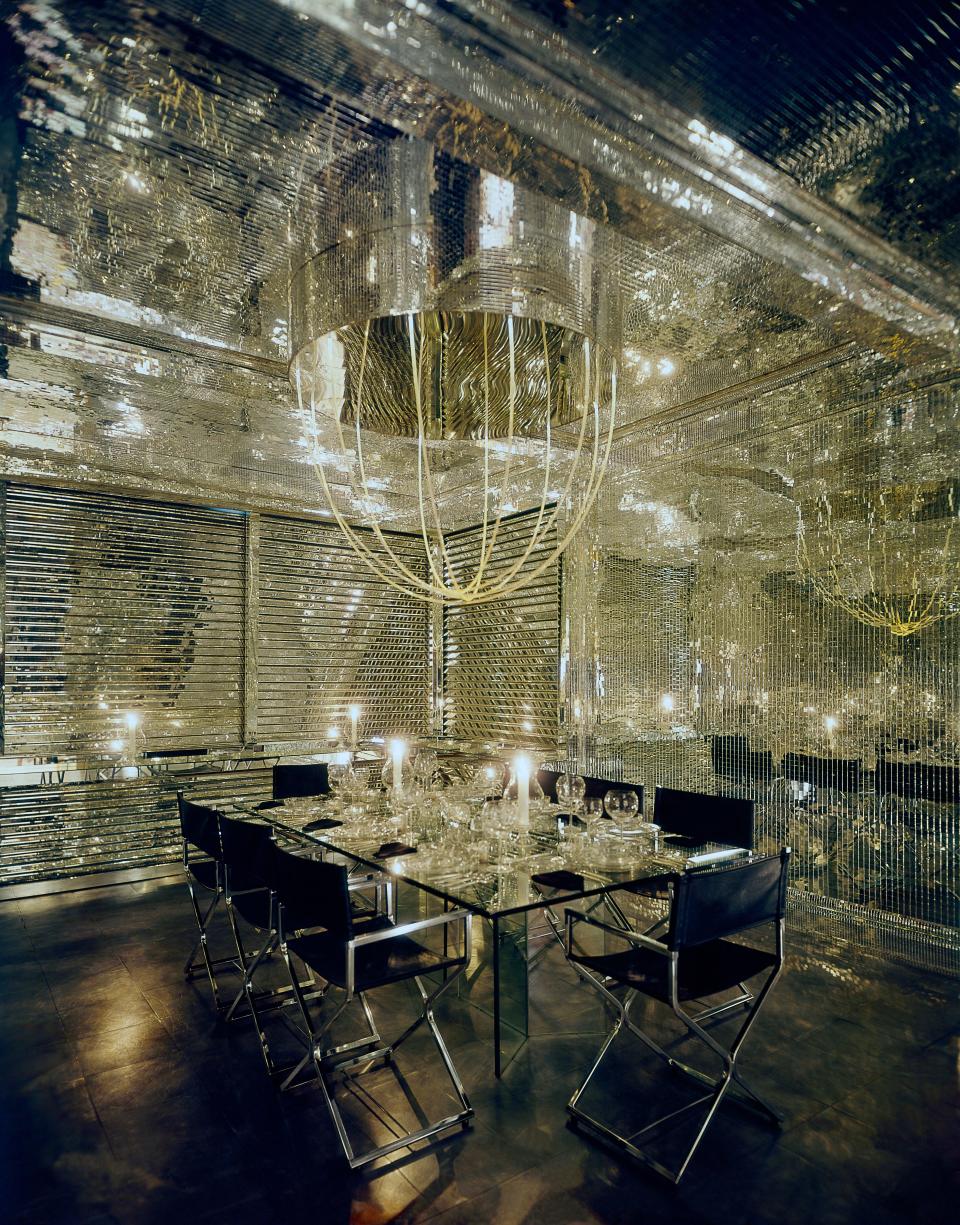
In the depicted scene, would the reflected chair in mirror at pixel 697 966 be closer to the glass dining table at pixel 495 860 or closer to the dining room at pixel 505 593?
the dining room at pixel 505 593

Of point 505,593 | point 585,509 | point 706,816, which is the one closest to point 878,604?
point 706,816

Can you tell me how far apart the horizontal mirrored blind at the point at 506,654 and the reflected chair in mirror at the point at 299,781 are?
1779 mm

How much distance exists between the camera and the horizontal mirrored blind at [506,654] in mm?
5863

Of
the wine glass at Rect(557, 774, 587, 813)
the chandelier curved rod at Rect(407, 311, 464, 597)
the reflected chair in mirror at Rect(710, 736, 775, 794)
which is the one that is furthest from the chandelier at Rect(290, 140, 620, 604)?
the reflected chair in mirror at Rect(710, 736, 775, 794)

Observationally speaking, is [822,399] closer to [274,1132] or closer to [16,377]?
[274,1132]

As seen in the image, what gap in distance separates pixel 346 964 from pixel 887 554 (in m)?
4.21

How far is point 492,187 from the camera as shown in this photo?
2240 millimetres

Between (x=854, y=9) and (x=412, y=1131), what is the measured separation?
3360mm

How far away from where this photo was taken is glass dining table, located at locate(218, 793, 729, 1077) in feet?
8.05

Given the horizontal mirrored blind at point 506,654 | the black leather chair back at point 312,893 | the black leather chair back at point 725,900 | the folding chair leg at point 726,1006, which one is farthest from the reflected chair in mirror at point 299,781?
the black leather chair back at point 725,900

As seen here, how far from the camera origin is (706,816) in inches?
145

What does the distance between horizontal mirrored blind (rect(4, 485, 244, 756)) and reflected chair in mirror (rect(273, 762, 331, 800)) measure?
1458 mm

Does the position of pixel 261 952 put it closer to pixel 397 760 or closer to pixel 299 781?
pixel 397 760

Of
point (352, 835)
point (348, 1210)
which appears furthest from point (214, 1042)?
point (348, 1210)
